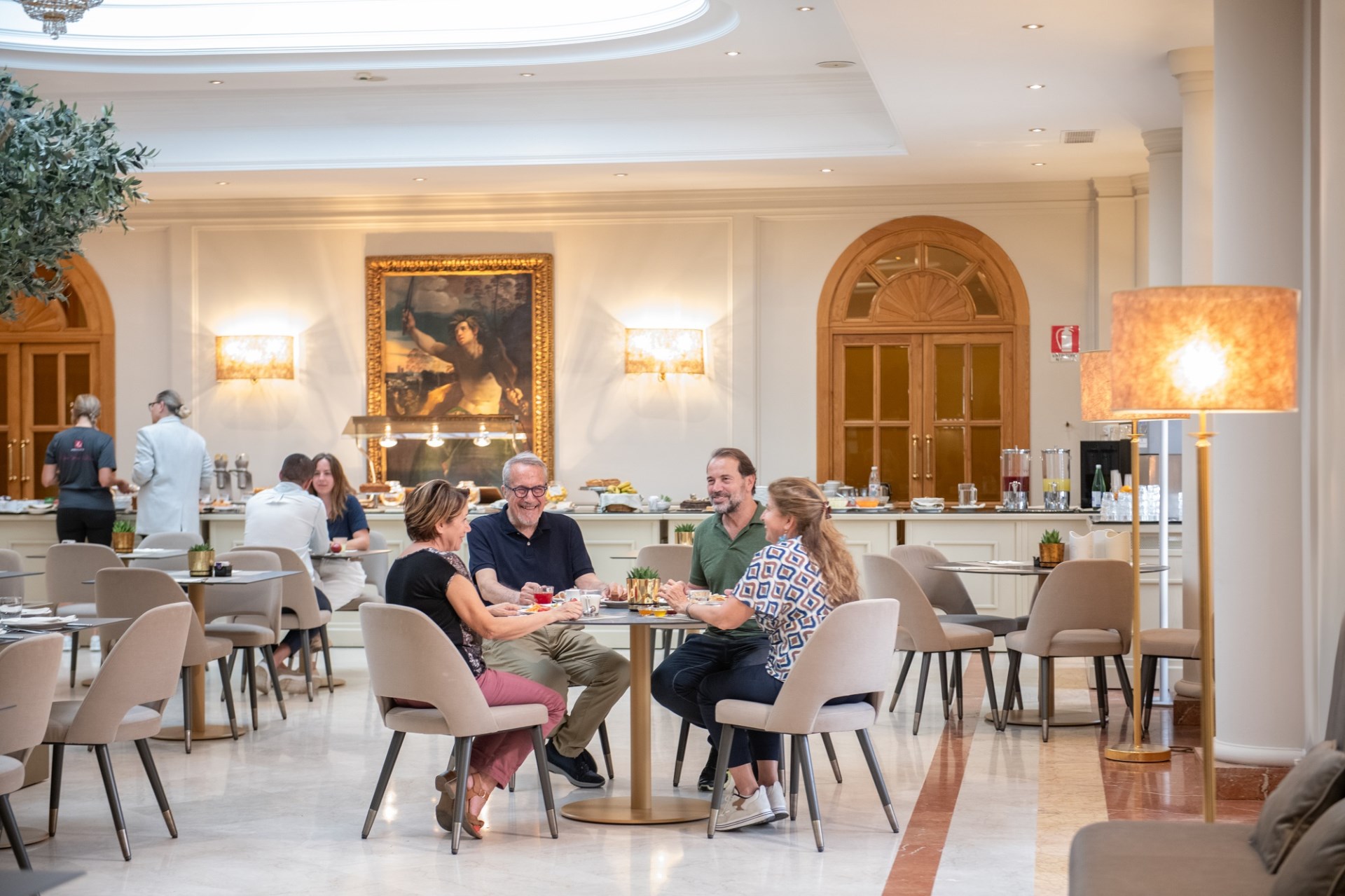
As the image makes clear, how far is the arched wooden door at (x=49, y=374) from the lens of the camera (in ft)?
39.4

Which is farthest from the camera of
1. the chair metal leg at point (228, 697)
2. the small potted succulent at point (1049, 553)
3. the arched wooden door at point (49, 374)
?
the arched wooden door at point (49, 374)

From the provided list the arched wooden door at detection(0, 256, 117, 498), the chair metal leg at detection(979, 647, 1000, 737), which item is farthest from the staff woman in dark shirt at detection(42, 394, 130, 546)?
the chair metal leg at detection(979, 647, 1000, 737)

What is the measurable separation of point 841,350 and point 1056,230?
1.89 meters

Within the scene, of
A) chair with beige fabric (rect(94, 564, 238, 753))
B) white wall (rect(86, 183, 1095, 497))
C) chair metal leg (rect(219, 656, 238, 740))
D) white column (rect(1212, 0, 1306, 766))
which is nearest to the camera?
white column (rect(1212, 0, 1306, 766))

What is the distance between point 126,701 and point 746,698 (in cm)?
210

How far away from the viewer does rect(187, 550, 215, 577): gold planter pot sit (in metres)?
6.79

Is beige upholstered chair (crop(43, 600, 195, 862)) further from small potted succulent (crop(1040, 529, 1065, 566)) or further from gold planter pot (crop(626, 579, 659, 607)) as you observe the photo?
small potted succulent (crop(1040, 529, 1065, 566))

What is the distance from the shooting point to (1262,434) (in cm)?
547

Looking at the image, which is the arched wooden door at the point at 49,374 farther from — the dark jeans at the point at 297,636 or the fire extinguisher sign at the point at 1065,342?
the fire extinguisher sign at the point at 1065,342

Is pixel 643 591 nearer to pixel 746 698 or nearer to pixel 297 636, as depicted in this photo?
pixel 746 698

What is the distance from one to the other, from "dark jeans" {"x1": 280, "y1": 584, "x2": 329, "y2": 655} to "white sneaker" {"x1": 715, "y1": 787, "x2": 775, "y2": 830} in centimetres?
354

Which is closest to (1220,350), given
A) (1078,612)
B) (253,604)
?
(1078,612)

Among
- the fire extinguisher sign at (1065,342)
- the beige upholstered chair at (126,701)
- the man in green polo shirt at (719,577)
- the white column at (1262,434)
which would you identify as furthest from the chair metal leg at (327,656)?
the fire extinguisher sign at (1065,342)

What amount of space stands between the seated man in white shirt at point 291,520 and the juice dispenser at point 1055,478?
4855 mm
